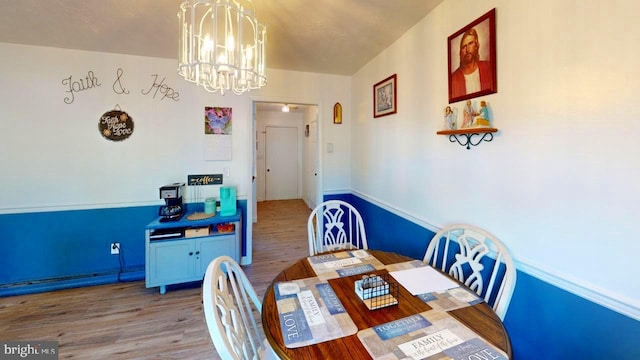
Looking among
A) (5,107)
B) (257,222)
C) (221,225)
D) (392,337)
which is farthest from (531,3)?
(257,222)

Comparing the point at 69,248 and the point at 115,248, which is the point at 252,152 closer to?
the point at 115,248

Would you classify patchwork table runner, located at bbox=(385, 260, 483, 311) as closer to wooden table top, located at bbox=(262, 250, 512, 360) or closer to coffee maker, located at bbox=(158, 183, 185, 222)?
wooden table top, located at bbox=(262, 250, 512, 360)

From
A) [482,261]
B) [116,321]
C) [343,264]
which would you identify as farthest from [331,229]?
[116,321]

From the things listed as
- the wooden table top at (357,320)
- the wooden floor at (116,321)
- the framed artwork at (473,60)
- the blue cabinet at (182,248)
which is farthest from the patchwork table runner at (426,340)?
the blue cabinet at (182,248)

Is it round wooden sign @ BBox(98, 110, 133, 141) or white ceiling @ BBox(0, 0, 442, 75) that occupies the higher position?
white ceiling @ BBox(0, 0, 442, 75)

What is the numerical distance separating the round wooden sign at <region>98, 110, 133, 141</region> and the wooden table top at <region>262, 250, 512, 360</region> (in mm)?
2513

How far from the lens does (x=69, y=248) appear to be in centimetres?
261

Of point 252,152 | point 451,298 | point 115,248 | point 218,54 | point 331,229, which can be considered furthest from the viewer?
point 252,152

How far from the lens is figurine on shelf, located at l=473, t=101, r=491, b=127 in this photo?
4.66 feet

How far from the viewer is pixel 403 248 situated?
229 cm

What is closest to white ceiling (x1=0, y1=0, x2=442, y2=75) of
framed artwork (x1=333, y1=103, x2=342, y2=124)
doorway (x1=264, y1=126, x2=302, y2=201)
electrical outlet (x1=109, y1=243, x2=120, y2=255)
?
framed artwork (x1=333, y1=103, x2=342, y2=124)

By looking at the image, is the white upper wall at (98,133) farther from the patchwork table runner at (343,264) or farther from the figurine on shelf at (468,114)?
the figurine on shelf at (468,114)

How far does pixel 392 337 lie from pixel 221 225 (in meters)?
2.25

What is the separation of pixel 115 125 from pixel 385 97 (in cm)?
280
